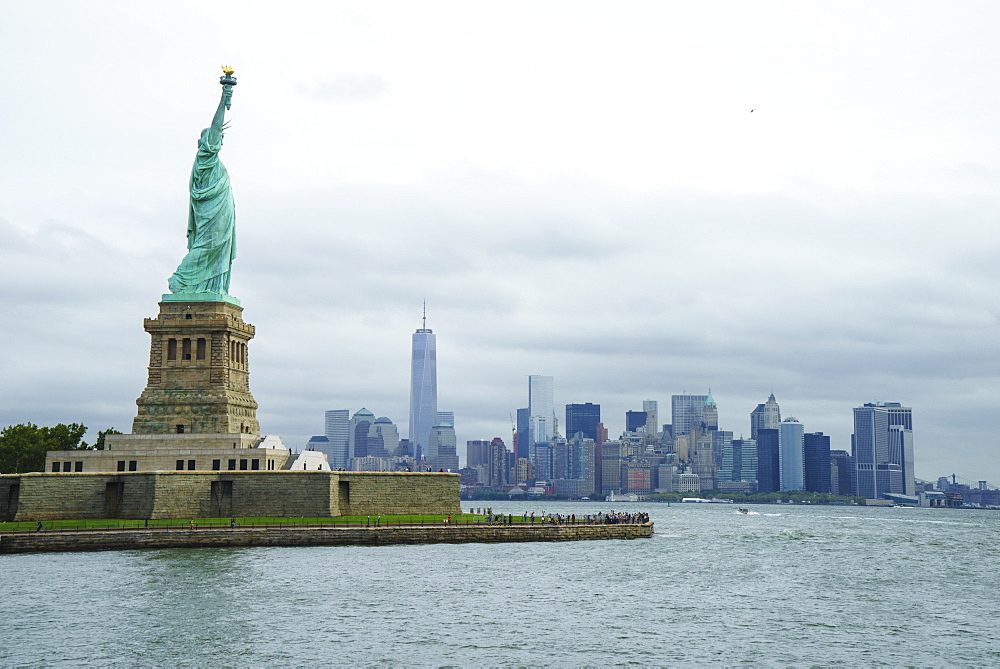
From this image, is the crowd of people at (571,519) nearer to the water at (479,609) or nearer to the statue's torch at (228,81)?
the water at (479,609)

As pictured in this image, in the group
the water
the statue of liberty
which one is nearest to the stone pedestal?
the statue of liberty

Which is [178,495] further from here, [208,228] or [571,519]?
[571,519]

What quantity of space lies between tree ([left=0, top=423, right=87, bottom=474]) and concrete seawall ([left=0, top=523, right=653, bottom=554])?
3236 centimetres

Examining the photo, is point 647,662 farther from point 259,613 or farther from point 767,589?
point 767,589

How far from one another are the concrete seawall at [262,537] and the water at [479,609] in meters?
1.94

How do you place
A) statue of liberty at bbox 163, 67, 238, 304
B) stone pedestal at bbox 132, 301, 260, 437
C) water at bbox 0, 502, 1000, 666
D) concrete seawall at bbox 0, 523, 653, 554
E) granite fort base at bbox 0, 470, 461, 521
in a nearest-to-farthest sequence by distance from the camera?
water at bbox 0, 502, 1000, 666
concrete seawall at bbox 0, 523, 653, 554
granite fort base at bbox 0, 470, 461, 521
stone pedestal at bbox 132, 301, 260, 437
statue of liberty at bbox 163, 67, 238, 304

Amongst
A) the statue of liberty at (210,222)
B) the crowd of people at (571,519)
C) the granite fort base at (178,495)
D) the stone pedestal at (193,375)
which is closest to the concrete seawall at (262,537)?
the crowd of people at (571,519)

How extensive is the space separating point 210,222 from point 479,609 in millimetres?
53786

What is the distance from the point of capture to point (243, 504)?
86.3 metres

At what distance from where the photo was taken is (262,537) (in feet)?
259

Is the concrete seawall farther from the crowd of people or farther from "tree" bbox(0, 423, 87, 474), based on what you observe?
"tree" bbox(0, 423, 87, 474)

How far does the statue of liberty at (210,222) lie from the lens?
97250 mm

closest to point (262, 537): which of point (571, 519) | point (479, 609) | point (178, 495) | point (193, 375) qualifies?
point (178, 495)

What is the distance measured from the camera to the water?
4538 centimetres
